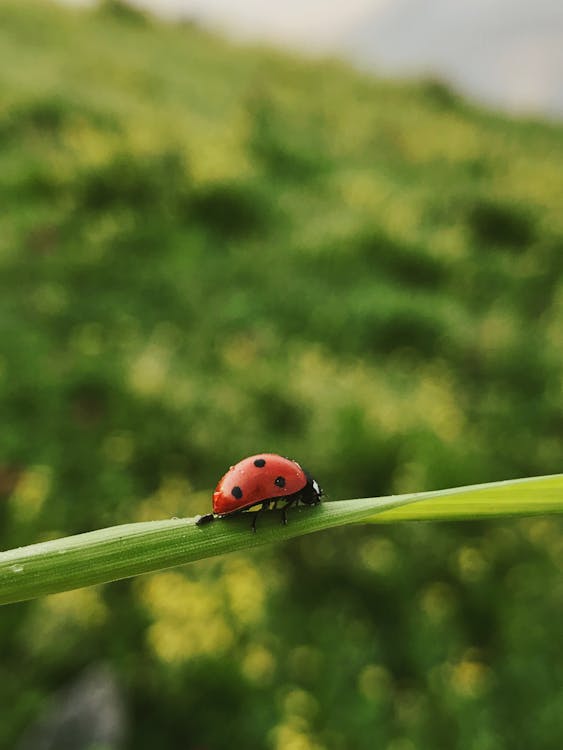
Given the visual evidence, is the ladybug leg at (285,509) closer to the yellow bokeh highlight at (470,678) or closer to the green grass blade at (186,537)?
the green grass blade at (186,537)

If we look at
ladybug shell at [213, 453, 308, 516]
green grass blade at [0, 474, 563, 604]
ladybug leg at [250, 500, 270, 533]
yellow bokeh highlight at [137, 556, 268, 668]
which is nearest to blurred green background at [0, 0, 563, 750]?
yellow bokeh highlight at [137, 556, 268, 668]

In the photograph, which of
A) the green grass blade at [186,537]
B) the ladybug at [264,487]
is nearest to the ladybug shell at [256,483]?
the ladybug at [264,487]

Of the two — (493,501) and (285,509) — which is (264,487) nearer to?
(285,509)

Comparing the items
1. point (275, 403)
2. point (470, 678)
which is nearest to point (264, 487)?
point (470, 678)

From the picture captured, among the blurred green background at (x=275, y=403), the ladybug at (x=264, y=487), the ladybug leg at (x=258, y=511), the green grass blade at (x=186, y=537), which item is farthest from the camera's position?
the blurred green background at (x=275, y=403)

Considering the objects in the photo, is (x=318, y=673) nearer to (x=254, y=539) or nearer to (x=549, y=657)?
(x=549, y=657)

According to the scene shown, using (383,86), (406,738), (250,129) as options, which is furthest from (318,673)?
(383,86)
